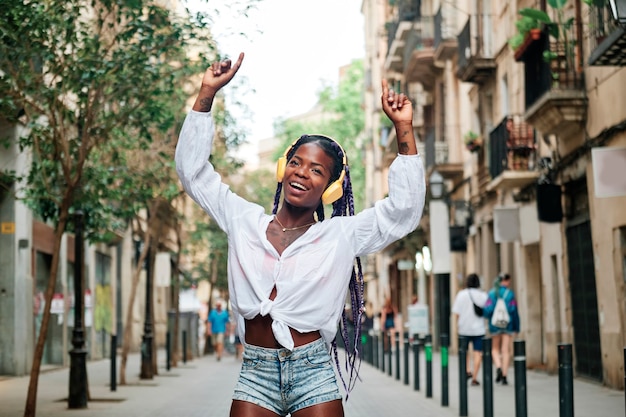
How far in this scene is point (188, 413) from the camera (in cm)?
1527

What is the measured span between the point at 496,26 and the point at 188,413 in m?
18.1

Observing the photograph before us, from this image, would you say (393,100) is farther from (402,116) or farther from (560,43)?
(560,43)

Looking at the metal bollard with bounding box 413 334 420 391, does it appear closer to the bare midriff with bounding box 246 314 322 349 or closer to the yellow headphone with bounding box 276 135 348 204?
the yellow headphone with bounding box 276 135 348 204

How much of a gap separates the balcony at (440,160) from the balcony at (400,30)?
15.8 ft

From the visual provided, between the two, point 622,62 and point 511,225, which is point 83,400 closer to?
point 622,62

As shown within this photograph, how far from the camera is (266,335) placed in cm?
490

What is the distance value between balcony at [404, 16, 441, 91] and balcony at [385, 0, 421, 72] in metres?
1.09

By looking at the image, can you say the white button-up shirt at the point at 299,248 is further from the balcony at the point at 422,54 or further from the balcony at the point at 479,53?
the balcony at the point at 422,54

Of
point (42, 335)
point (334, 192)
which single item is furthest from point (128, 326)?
point (334, 192)

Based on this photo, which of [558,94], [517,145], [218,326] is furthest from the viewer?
[218,326]

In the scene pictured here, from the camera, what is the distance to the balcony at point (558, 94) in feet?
68.3

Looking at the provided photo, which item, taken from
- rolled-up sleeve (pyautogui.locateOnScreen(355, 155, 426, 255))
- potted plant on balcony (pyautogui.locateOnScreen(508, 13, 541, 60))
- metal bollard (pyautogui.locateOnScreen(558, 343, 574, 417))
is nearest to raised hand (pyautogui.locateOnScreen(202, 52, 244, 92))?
rolled-up sleeve (pyautogui.locateOnScreen(355, 155, 426, 255))

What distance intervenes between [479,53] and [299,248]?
26762 mm

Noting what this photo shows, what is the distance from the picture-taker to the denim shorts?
4.84 metres
